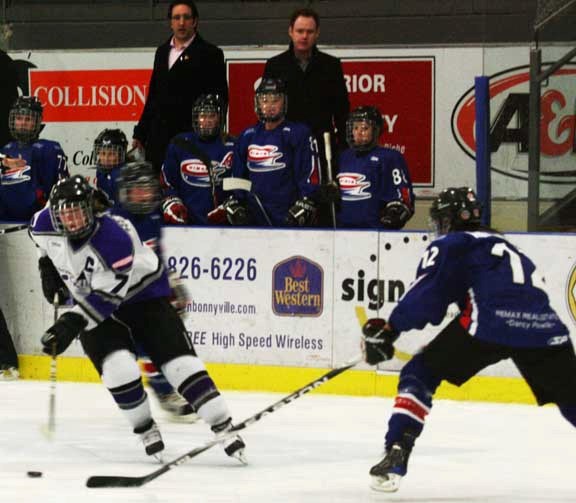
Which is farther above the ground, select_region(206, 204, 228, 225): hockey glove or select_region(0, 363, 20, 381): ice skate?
select_region(206, 204, 228, 225): hockey glove

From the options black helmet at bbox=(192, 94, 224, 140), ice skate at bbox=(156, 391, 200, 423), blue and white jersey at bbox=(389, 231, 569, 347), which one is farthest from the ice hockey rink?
black helmet at bbox=(192, 94, 224, 140)

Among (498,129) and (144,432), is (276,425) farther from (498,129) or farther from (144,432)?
(498,129)

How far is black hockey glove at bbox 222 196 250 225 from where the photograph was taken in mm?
6465

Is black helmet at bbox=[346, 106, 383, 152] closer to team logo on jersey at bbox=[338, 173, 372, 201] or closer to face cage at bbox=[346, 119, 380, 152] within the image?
face cage at bbox=[346, 119, 380, 152]

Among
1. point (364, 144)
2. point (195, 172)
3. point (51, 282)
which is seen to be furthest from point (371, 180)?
point (51, 282)

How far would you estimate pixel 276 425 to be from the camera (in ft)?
18.6

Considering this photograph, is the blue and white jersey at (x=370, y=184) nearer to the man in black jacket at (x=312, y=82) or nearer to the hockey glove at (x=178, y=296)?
the man in black jacket at (x=312, y=82)

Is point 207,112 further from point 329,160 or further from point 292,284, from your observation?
point 292,284

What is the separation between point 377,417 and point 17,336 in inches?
78.9

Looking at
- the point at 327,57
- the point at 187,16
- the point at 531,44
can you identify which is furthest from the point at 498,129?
the point at 187,16

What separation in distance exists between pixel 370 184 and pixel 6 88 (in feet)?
9.82

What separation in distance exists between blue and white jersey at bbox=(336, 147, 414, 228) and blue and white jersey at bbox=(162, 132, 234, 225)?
23.4 inches

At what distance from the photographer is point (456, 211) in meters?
4.32

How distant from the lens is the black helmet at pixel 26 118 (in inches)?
269
